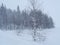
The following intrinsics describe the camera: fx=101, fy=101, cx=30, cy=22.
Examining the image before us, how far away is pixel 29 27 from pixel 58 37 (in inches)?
56.7

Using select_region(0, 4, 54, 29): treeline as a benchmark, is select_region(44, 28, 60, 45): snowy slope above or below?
below

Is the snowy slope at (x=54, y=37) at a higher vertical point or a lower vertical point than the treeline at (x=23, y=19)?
lower

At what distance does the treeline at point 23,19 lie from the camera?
414 centimetres

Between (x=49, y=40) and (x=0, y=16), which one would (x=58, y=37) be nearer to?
(x=49, y=40)

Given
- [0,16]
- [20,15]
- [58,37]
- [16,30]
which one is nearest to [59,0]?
[58,37]

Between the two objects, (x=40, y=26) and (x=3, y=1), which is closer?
(x=3, y=1)

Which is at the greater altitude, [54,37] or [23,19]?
[23,19]

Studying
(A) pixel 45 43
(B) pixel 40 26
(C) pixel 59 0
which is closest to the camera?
(A) pixel 45 43

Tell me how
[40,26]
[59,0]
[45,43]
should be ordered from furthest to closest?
[59,0], [40,26], [45,43]

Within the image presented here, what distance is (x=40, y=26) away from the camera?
4406 mm

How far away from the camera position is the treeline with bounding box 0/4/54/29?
4136mm

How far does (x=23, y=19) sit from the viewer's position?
4184mm

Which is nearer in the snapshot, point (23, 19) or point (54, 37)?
point (23, 19)

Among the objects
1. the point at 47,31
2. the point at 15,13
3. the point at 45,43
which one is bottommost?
the point at 45,43
